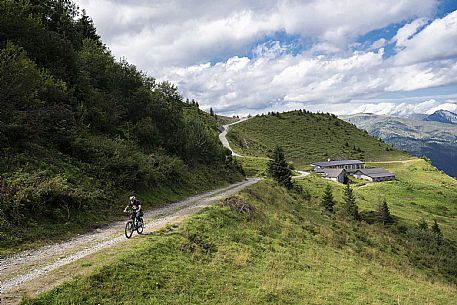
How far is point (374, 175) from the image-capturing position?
341 ft

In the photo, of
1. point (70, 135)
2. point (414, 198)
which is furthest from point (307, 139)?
point (70, 135)

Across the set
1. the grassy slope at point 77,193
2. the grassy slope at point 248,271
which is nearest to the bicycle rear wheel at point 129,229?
the grassy slope at point 248,271

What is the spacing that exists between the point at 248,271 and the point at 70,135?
59.7 ft

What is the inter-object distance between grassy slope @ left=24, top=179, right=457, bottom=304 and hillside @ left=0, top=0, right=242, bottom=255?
5370mm

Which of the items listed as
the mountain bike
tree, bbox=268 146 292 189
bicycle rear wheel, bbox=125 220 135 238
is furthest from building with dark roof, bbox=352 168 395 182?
bicycle rear wheel, bbox=125 220 135 238

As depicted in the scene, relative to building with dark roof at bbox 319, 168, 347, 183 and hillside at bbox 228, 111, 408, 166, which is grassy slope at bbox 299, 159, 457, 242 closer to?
building with dark roof at bbox 319, 168, 347, 183

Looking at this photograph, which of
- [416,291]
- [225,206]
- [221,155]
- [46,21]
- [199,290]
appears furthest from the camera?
[221,155]

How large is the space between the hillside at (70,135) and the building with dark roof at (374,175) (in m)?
73.2

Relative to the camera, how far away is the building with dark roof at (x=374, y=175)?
334 feet

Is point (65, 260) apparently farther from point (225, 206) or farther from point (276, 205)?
point (276, 205)

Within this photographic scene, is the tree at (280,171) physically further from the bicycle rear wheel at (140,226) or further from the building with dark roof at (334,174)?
the building with dark roof at (334,174)

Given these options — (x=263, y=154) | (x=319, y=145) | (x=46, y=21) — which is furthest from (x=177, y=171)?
(x=319, y=145)

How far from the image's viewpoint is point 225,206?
86.7ft

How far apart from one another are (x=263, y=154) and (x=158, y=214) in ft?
329
